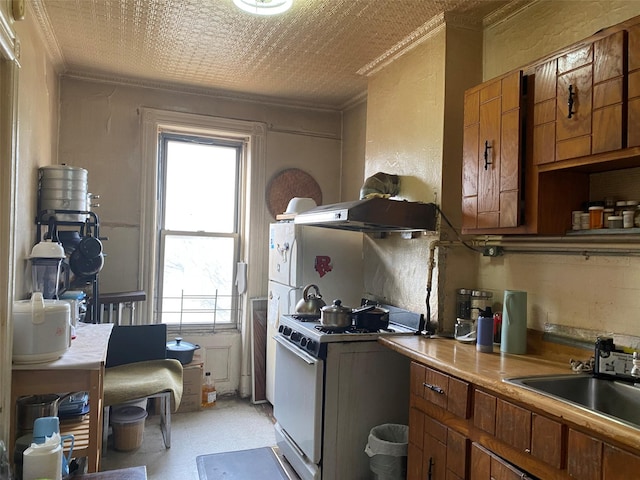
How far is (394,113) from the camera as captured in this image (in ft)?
10.9

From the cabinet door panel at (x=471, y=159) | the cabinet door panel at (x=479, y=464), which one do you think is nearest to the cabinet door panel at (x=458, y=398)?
the cabinet door panel at (x=479, y=464)

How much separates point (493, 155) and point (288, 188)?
2437 mm

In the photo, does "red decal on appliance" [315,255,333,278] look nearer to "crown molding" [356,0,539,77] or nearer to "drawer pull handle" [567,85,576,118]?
"crown molding" [356,0,539,77]

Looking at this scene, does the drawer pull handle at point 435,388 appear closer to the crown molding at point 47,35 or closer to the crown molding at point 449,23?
the crown molding at point 449,23

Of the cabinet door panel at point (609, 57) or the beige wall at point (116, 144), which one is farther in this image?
the beige wall at point (116, 144)

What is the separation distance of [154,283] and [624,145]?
365 centimetres

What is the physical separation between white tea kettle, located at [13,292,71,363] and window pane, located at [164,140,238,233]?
7.02 feet

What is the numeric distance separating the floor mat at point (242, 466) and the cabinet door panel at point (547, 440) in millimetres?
1828

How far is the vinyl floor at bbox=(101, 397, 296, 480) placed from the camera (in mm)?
3051

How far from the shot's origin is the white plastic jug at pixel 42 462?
1.59 metres

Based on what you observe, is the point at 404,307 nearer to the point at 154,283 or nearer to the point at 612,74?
the point at 612,74

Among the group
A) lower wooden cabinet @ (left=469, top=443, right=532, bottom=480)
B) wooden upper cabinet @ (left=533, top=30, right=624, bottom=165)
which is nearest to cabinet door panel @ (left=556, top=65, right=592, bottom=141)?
wooden upper cabinet @ (left=533, top=30, right=624, bottom=165)

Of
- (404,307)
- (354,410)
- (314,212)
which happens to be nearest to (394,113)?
(314,212)

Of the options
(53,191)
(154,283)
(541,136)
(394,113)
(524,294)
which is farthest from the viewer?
(154,283)
